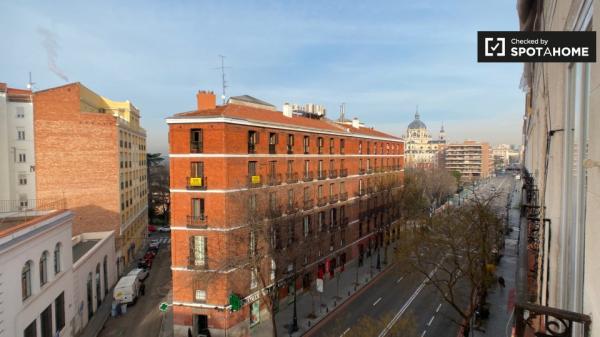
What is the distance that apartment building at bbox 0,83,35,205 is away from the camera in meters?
35.0

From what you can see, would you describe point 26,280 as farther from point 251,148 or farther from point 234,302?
point 251,148

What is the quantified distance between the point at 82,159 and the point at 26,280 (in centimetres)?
2048

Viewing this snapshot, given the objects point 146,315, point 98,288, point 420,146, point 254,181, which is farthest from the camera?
point 420,146

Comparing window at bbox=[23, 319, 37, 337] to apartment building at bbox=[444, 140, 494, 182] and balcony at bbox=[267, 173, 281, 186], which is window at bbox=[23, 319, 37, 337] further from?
apartment building at bbox=[444, 140, 494, 182]

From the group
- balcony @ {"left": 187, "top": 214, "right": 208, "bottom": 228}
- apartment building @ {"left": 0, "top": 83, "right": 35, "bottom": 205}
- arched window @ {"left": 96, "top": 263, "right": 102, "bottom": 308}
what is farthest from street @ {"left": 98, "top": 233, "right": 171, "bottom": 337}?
apartment building @ {"left": 0, "top": 83, "right": 35, "bottom": 205}

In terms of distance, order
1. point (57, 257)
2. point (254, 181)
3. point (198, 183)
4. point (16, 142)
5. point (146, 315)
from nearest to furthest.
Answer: point (57, 257)
point (198, 183)
point (254, 181)
point (146, 315)
point (16, 142)

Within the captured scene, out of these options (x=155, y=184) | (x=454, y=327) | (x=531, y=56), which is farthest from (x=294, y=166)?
(x=155, y=184)

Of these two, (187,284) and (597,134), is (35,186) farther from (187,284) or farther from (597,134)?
(597,134)

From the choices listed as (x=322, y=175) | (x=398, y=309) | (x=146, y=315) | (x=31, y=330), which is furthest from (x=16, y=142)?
(x=398, y=309)

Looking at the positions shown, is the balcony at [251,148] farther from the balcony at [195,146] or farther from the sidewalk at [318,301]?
the sidewalk at [318,301]

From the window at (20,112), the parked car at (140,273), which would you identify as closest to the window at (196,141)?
the parked car at (140,273)

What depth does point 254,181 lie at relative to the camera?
83.2 feet

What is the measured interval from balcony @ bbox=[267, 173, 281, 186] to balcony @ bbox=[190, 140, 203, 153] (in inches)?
224

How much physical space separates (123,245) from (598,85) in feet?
142
